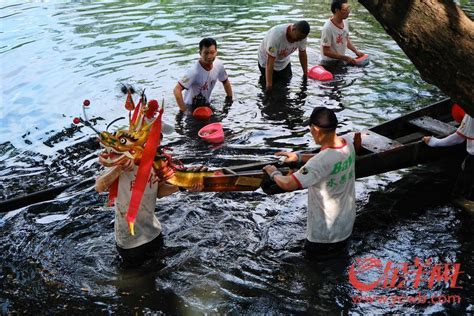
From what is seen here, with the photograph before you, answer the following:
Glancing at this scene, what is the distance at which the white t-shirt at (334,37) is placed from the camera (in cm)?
1088

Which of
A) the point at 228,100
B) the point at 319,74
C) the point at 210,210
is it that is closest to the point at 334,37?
the point at 319,74

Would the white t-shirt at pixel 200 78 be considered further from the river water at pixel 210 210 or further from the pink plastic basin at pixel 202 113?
the river water at pixel 210 210

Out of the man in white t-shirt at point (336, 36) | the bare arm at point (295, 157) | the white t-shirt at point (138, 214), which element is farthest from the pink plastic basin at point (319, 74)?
the white t-shirt at point (138, 214)

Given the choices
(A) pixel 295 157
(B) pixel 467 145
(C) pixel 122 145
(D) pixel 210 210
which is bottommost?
(D) pixel 210 210

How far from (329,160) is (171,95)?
6.32 metres

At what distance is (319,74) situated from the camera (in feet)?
34.7

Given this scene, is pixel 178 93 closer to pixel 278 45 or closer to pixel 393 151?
pixel 278 45

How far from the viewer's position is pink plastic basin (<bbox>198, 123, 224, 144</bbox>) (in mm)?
7883

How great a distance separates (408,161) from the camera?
5.81m

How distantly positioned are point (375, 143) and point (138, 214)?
2.91 meters

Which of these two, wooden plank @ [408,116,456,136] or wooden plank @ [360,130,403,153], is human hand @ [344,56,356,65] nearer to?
wooden plank @ [408,116,456,136]

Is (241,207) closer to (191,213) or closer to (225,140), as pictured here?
(191,213)

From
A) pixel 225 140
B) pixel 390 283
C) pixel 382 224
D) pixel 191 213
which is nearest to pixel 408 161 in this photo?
pixel 382 224

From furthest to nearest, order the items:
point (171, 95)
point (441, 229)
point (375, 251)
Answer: point (171, 95)
point (441, 229)
point (375, 251)
